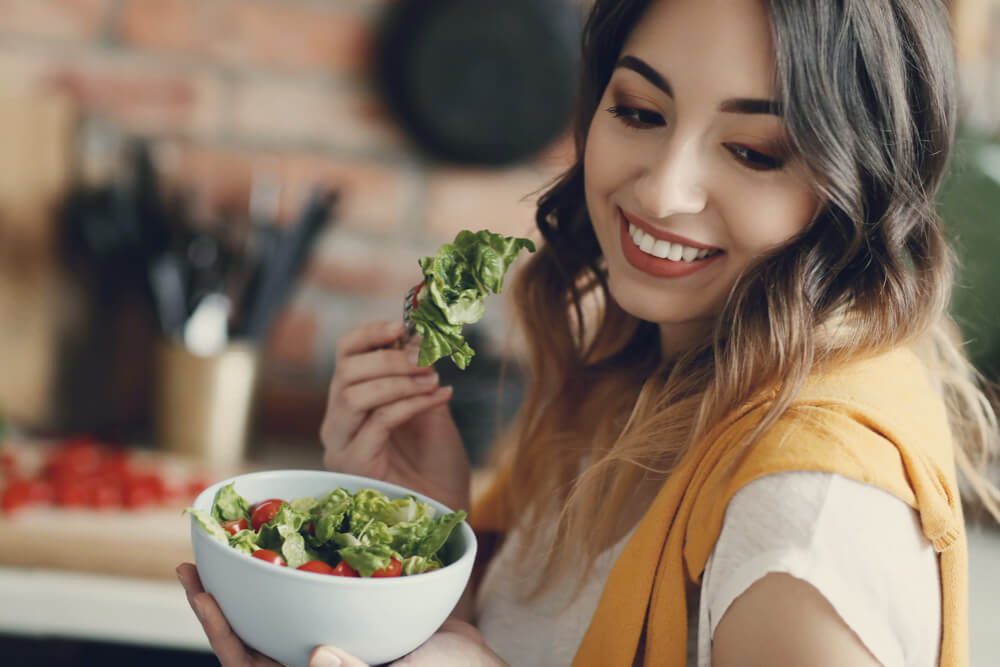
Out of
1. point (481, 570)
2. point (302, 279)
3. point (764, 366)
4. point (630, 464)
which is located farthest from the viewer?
point (302, 279)

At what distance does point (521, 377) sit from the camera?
1.55 meters

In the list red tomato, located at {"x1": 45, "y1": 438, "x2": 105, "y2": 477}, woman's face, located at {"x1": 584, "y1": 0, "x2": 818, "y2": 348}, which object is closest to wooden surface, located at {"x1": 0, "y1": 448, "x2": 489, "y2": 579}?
red tomato, located at {"x1": 45, "y1": 438, "x2": 105, "y2": 477}

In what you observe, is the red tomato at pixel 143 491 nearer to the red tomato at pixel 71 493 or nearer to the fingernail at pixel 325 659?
the red tomato at pixel 71 493

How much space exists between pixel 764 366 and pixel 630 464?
18 centimetres

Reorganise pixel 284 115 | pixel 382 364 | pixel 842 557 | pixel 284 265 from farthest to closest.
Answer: pixel 284 115 → pixel 284 265 → pixel 382 364 → pixel 842 557

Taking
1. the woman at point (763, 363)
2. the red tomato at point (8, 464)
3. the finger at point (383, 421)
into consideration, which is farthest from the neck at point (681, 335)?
the red tomato at point (8, 464)

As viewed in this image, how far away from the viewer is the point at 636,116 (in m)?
0.82

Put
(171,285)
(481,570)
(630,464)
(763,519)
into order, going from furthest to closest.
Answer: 1. (171,285)
2. (481,570)
3. (630,464)
4. (763,519)

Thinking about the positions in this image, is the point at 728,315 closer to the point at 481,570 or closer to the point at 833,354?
the point at 833,354

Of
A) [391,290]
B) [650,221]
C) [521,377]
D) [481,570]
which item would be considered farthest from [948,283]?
[391,290]

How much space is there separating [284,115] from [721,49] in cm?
106

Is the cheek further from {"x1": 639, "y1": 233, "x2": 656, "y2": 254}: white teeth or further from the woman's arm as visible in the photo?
the woman's arm

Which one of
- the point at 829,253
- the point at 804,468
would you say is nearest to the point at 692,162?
the point at 829,253

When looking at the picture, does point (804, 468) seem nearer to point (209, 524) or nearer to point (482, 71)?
point (209, 524)
